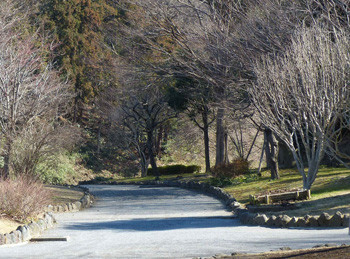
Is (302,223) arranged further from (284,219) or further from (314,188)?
(314,188)

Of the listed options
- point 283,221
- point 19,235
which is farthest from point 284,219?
point 19,235

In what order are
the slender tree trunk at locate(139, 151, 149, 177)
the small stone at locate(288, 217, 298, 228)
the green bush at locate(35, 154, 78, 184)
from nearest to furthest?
the small stone at locate(288, 217, 298, 228), the green bush at locate(35, 154, 78, 184), the slender tree trunk at locate(139, 151, 149, 177)

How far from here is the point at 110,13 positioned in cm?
5322

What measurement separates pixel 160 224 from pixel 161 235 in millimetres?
2824

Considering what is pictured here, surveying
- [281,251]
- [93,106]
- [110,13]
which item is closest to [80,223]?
[281,251]

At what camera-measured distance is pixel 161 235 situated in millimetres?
12562

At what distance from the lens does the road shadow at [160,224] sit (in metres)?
14.5

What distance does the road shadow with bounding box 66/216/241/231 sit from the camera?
14539 mm

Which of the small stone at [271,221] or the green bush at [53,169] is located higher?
the green bush at [53,169]

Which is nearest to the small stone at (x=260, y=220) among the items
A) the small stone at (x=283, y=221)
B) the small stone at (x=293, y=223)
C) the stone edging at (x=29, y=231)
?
the small stone at (x=283, y=221)

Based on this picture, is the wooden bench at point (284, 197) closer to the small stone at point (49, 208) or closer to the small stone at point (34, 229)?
the small stone at point (49, 208)

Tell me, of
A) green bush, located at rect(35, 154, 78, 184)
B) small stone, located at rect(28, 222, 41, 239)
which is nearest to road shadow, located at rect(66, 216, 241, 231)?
small stone, located at rect(28, 222, 41, 239)

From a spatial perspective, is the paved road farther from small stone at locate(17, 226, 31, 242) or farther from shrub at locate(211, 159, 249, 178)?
shrub at locate(211, 159, 249, 178)

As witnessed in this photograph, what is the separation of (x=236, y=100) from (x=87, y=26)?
26.2 m
